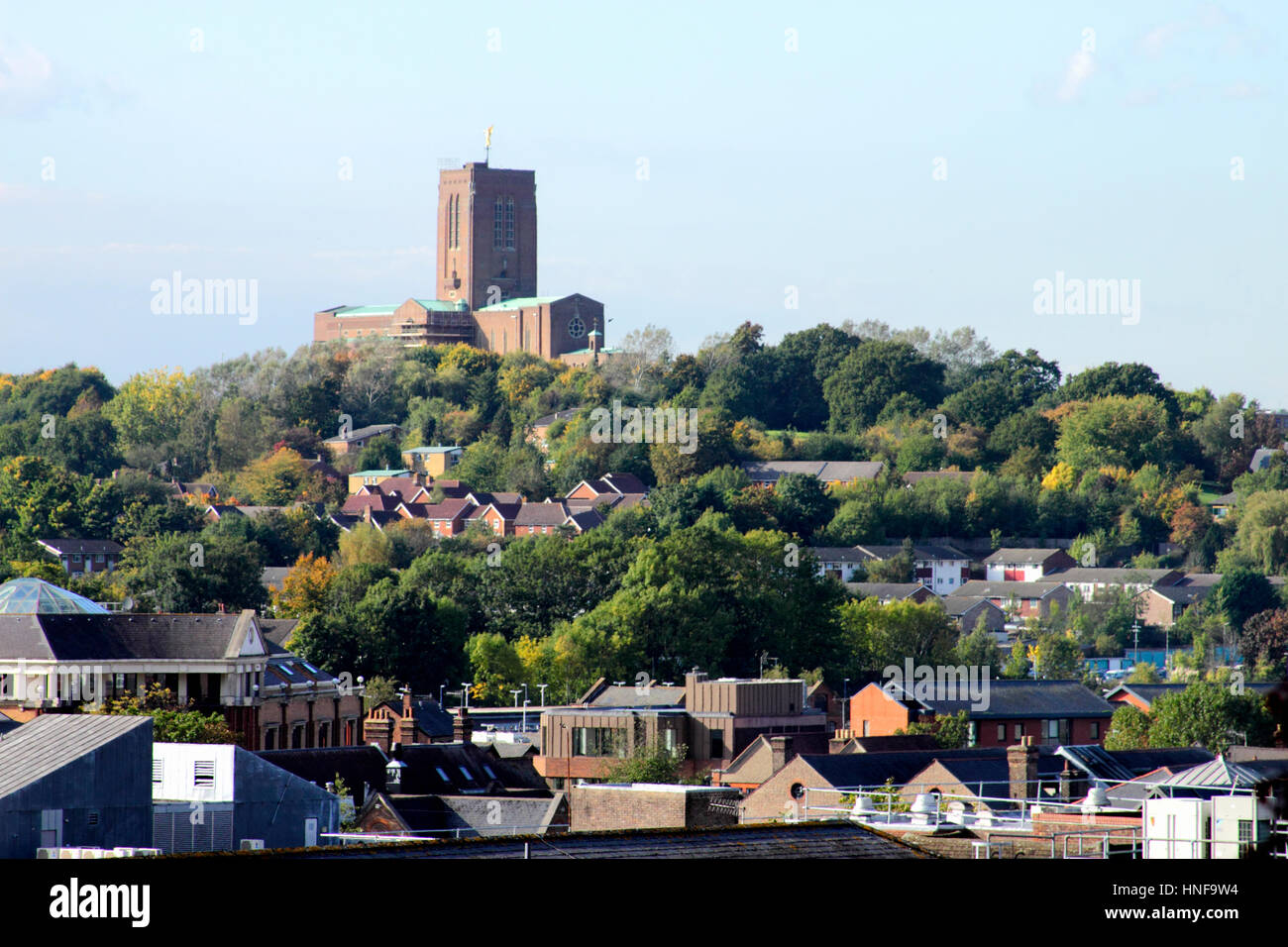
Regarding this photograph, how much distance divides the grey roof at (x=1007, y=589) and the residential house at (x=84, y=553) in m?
48.3

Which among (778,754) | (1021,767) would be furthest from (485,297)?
(1021,767)

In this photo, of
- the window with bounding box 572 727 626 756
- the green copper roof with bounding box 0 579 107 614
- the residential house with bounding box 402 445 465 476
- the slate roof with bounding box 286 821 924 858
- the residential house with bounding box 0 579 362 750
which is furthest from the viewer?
the residential house with bounding box 402 445 465 476

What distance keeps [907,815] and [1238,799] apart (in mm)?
4270

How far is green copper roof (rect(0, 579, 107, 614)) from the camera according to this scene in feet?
183

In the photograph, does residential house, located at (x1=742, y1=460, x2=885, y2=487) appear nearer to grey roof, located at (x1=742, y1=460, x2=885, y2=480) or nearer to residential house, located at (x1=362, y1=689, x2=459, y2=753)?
grey roof, located at (x1=742, y1=460, x2=885, y2=480)

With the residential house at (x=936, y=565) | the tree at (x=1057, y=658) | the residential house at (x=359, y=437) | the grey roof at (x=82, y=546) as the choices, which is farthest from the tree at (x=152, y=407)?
the tree at (x=1057, y=658)

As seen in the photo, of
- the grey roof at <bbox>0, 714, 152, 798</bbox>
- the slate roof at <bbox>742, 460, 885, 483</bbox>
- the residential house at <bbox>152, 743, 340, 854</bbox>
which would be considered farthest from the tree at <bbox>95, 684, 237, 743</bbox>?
the slate roof at <bbox>742, 460, 885, 483</bbox>

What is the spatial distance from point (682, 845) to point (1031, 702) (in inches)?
2153

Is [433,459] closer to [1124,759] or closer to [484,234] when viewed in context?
[484,234]

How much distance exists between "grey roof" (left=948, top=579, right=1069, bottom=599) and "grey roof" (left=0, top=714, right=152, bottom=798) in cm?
10005

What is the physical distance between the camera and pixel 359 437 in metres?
152

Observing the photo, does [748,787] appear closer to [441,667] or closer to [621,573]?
[441,667]
